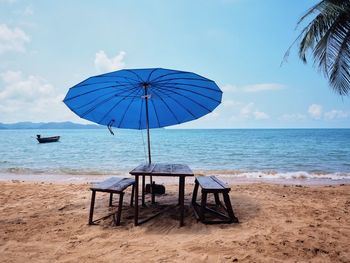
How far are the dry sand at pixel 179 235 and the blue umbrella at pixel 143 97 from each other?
1.78 m

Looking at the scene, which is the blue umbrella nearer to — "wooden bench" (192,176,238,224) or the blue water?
"wooden bench" (192,176,238,224)

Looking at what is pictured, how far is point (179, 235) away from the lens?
12.8 feet

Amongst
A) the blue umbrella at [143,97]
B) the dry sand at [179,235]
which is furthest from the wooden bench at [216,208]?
the blue umbrella at [143,97]

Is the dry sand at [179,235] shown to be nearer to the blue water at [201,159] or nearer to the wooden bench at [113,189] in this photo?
the wooden bench at [113,189]

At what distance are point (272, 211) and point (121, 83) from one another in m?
3.60

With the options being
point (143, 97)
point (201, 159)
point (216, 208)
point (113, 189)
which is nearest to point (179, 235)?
point (113, 189)

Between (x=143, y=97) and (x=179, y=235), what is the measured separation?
273 cm

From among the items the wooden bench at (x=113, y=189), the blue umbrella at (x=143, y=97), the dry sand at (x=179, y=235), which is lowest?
the dry sand at (x=179, y=235)

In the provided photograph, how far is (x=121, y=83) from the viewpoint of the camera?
15.7 ft

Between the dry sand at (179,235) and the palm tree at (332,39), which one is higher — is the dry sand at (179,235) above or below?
below

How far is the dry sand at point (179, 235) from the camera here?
10.5 feet

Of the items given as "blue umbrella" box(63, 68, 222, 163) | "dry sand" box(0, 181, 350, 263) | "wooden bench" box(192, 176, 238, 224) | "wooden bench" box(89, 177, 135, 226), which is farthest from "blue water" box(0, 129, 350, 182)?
"dry sand" box(0, 181, 350, 263)

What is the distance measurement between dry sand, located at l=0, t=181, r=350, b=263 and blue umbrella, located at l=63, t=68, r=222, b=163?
1.78 meters

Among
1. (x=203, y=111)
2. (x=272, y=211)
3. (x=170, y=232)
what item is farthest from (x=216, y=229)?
(x=203, y=111)
